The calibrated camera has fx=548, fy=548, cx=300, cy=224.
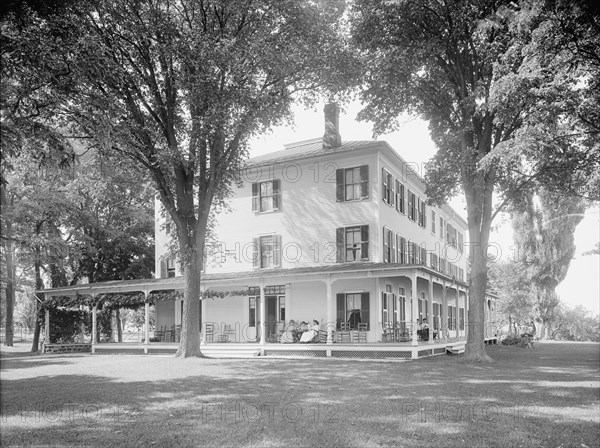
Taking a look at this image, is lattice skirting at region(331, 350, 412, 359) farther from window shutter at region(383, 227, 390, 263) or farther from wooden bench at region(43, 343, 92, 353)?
wooden bench at region(43, 343, 92, 353)

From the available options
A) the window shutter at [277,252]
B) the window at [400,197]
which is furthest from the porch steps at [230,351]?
the window at [400,197]

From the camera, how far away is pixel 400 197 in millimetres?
27250

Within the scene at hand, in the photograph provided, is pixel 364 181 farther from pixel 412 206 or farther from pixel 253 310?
pixel 253 310

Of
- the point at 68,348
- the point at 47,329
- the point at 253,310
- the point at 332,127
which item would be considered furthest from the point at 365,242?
the point at 47,329

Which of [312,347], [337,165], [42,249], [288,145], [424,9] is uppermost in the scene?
[424,9]

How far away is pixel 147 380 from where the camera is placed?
42.8ft

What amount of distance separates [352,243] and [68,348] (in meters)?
16.3

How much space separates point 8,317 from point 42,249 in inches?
256

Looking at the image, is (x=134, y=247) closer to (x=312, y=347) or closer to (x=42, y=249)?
(x=42, y=249)

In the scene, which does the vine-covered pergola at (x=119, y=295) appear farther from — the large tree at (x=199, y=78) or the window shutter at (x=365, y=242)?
the large tree at (x=199, y=78)

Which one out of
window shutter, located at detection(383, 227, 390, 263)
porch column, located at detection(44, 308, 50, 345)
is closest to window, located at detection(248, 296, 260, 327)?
window shutter, located at detection(383, 227, 390, 263)

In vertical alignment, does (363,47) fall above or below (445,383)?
above

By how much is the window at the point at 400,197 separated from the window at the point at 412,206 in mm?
1291

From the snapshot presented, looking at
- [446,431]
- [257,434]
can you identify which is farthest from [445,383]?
[257,434]
